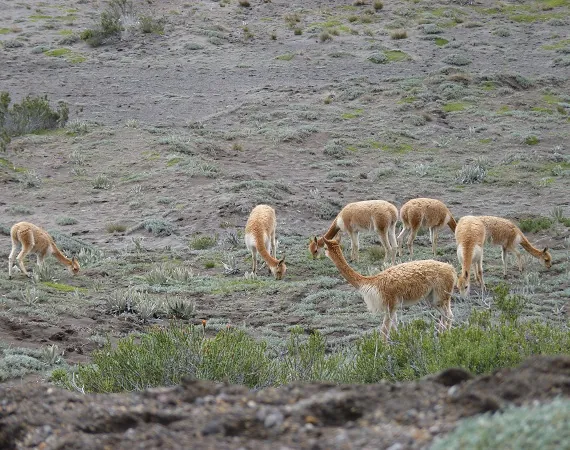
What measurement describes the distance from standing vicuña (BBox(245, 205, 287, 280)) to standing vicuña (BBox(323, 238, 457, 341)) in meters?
4.77

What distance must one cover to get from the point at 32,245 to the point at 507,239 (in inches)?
327

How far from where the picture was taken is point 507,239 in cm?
Answer: 1335

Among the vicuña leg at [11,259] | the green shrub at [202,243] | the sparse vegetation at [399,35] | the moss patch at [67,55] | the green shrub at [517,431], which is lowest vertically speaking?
the green shrub at [202,243]

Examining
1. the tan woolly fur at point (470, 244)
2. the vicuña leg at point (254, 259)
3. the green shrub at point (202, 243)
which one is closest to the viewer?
the tan woolly fur at point (470, 244)

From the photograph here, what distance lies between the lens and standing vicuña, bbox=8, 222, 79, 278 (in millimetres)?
14031

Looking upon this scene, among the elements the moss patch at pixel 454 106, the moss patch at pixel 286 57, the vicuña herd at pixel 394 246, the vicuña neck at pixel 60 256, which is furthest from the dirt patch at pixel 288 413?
the moss patch at pixel 286 57

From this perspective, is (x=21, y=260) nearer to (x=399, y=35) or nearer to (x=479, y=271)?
(x=479, y=271)

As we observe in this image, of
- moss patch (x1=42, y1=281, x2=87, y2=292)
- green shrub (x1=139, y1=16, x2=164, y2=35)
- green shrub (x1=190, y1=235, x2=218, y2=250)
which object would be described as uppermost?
green shrub (x1=139, y1=16, x2=164, y2=35)

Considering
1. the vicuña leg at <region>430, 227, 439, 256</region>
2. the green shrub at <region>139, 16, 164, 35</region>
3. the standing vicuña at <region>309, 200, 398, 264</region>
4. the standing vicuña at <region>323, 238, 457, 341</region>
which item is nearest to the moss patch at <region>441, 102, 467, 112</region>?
the vicuña leg at <region>430, 227, 439, 256</region>

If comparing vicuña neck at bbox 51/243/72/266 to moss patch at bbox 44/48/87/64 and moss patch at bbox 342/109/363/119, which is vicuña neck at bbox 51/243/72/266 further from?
moss patch at bbox 44/48/87/64

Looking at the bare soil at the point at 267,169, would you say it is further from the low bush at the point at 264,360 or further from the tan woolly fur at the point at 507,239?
the low bush at the point at 264,360

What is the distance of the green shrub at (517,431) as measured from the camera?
273cm

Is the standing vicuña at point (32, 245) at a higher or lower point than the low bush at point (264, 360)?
lower

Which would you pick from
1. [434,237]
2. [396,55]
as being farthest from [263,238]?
[396,55]
